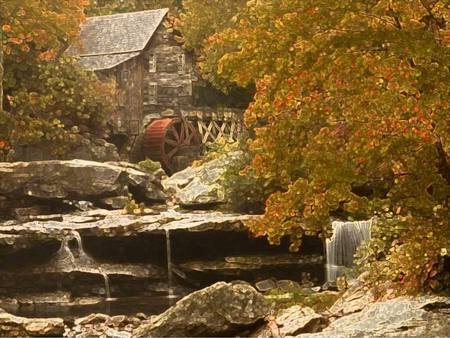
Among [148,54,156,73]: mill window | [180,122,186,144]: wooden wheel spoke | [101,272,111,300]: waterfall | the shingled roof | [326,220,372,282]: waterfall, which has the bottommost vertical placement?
[101,272,111,300]: waterfall

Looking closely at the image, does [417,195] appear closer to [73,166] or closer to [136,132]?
[73,166]

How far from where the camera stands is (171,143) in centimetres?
3569

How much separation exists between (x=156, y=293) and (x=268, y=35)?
1213 cm

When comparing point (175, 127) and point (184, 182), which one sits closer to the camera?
point (184, 182)

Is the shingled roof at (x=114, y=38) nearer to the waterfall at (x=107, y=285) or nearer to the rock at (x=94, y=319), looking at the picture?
the waterfall at (x=107, y=285)

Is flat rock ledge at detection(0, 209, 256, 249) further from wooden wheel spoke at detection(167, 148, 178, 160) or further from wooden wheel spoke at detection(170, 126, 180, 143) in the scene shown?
wooden wheel spoke at detection(170, 126, 180, 143)

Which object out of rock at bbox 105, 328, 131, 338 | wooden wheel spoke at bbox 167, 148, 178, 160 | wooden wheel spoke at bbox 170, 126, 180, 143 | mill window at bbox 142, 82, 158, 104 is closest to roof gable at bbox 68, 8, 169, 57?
mill window at bbox 142, 82, 158, 104

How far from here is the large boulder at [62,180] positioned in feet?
77.3

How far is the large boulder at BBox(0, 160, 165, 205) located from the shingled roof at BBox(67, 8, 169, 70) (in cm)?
1097

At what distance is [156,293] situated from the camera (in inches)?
810

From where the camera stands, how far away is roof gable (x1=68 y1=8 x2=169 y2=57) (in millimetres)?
35938

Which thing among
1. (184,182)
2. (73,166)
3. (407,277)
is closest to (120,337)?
(407,277)

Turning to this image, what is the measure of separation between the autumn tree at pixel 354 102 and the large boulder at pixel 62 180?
1449 centimetres

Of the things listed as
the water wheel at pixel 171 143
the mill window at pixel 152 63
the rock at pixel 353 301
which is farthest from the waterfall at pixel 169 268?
the mill window at pixel 152 63
